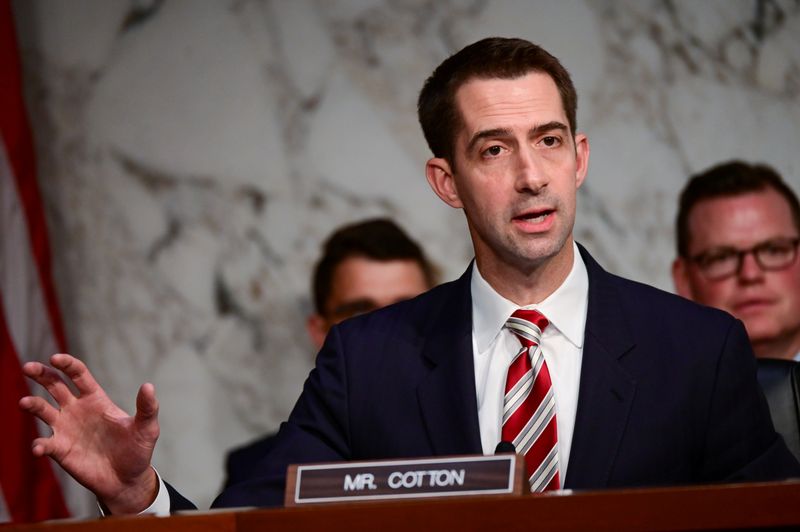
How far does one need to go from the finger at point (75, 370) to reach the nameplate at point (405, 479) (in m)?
0.51

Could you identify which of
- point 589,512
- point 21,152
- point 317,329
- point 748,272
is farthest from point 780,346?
point 21,152

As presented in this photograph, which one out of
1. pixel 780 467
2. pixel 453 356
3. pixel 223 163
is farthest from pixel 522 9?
pixel 780 467

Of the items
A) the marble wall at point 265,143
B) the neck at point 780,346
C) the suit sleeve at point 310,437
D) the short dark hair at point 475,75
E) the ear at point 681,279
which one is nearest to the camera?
the suit sleeve at point 310,437

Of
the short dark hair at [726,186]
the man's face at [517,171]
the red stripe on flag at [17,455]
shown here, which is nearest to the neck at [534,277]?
the man's face at [517,171]

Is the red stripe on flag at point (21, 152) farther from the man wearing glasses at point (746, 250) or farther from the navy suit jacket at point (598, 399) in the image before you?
the man wearing glasses at point (746, 250)

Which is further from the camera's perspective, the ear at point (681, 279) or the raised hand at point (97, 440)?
the ear at point (681, 279)

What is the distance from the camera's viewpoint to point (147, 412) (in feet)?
6.17

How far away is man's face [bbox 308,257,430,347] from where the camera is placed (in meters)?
3.49

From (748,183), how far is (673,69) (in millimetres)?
470

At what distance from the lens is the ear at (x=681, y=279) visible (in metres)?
3.40

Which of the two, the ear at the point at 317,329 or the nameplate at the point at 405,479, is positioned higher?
the ear at the point at 317,329

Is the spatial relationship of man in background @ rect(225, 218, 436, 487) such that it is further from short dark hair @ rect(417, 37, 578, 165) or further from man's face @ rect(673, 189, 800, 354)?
short dark hair @ rect(417, 37, 578, 165)

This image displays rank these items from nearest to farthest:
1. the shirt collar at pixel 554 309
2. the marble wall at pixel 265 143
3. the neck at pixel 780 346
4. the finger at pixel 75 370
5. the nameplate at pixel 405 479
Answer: the nameplate at pixel 405 479 → the finger at pixel 75 370 → the shirt collar at pixel 554 309 → the neck at pixel 780 346 → the marble wall at pixel 265 143

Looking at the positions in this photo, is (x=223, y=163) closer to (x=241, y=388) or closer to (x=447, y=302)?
(x=241, y=388)
